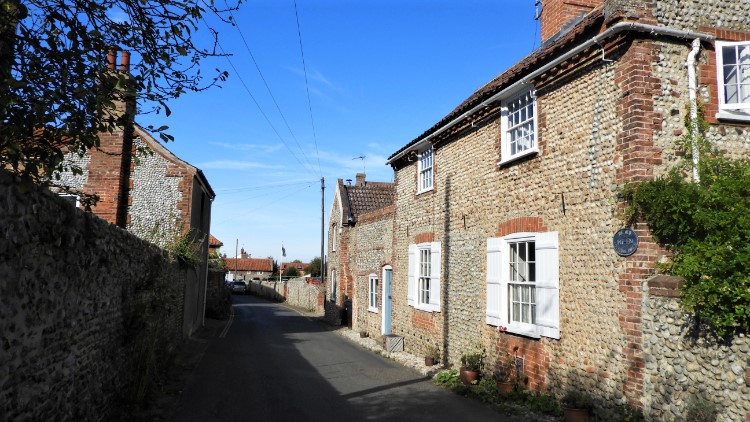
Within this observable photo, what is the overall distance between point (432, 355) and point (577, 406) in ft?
19.0

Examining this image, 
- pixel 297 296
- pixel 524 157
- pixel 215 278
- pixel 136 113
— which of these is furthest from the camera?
pixel 297 296

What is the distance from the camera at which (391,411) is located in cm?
874

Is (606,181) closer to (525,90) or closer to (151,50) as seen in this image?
(525,90)

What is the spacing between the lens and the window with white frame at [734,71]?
25.9ft

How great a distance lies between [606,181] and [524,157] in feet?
7.29

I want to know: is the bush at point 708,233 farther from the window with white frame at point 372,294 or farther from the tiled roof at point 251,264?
the tiled roof at point 251,264

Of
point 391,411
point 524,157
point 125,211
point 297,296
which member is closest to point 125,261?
point 391,411

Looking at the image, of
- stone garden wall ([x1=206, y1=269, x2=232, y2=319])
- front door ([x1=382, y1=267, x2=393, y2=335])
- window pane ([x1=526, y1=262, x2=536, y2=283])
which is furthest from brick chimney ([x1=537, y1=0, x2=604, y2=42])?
stone garden wall ([x1=206, y1=269, x2=232, y2=319])

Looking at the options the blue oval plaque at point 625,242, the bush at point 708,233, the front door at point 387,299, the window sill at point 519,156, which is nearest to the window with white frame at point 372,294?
the front door at point 387,299

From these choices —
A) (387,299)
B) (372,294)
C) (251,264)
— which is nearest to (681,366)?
(387,299)

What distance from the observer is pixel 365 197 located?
92.1 feet

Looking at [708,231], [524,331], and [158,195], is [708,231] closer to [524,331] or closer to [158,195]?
[524,331]

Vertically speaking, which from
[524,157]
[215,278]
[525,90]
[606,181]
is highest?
[525,90]

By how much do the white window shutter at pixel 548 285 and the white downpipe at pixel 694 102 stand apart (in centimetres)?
237
